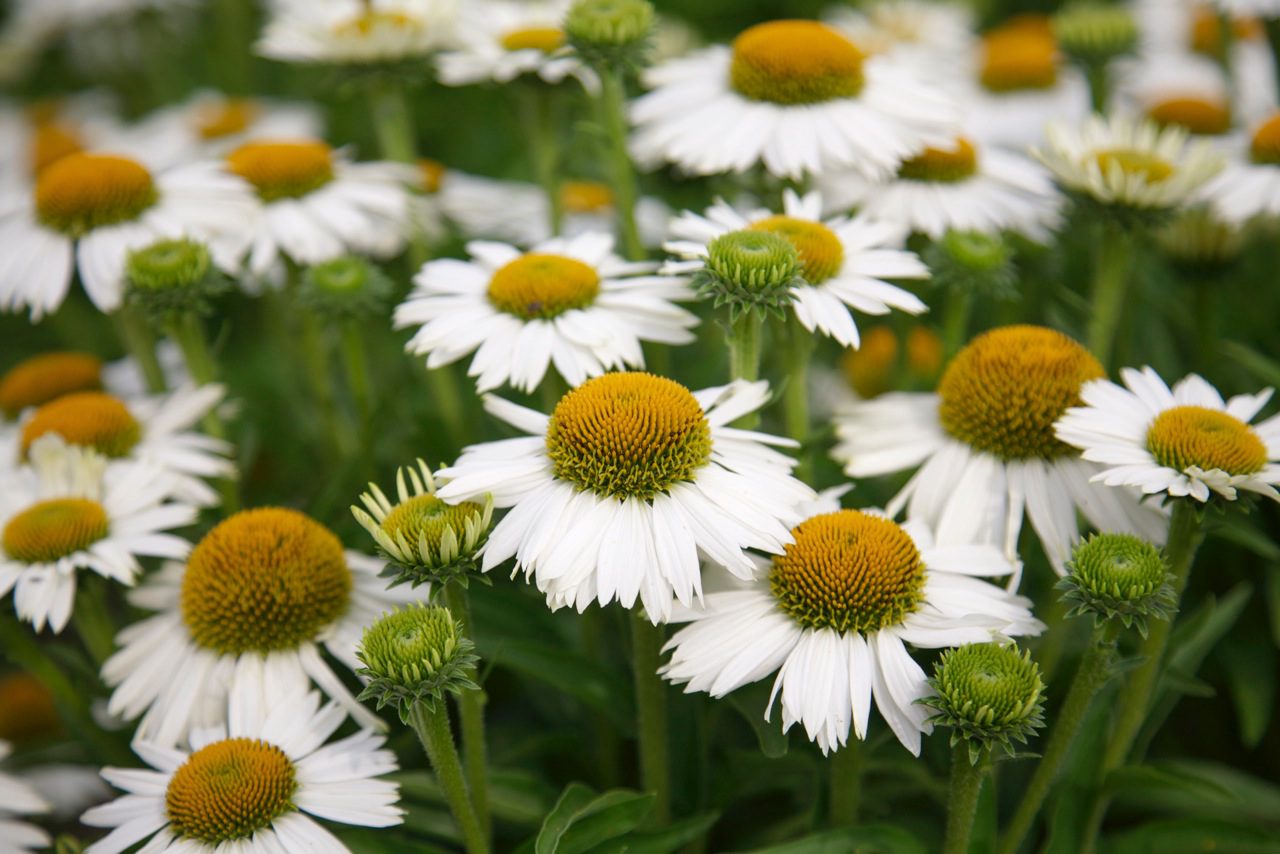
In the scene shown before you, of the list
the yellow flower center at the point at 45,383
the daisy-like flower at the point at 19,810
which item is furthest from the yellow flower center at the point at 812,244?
the yellow flower center at the point at 45,383

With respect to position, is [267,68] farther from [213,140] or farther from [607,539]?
[607,539]

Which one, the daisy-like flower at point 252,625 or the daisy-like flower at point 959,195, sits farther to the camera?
the daisy-like flower at point 959,195

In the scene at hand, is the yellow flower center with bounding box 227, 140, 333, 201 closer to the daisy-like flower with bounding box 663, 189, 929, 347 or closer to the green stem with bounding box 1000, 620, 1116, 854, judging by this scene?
the daisy-like flower with bounding box 663, 189, 929, 347

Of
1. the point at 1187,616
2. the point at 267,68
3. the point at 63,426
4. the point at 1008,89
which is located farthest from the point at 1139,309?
the point at 267,68

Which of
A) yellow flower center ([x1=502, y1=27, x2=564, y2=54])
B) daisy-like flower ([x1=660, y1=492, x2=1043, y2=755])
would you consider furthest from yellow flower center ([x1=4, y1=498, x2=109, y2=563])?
yellow flower center ([x1=502, y1=27, x2=564, y2=54])

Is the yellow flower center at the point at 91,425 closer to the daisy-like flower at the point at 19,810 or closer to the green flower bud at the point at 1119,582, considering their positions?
the daisy-like flower at the point at 19,810

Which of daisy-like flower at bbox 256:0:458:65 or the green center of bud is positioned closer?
the green center of bud
